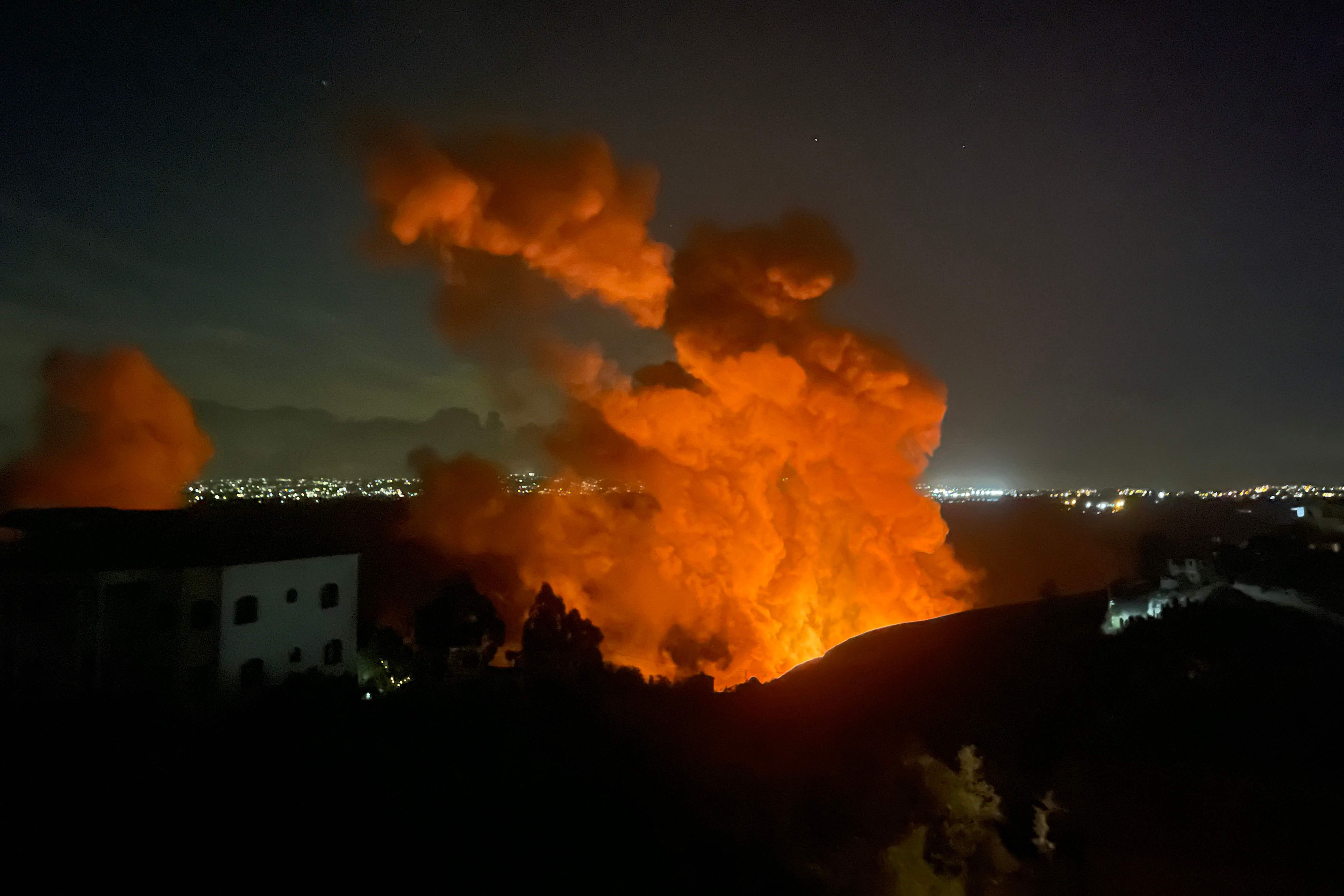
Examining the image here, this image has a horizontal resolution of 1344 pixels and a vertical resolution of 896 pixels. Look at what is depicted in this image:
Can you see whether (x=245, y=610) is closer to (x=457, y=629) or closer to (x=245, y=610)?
(x=245, y=610)

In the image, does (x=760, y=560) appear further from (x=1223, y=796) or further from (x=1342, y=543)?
(x=1342, y=543)

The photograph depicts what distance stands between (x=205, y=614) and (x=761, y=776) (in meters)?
15.4

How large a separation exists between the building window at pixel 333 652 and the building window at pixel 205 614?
3.67m

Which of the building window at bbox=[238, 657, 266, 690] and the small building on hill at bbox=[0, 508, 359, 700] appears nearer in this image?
the small building on hill at bbox=[0, 508, 359, 700]

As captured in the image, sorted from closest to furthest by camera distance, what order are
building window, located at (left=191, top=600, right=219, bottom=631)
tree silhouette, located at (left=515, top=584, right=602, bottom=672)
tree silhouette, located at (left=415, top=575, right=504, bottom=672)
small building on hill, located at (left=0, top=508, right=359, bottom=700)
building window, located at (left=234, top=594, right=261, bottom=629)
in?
small building on hill, located at (left=0, top=508, right=359, bottom=700) → building window, located at (left=191, top=600, right=219, bottom=631) → building window, located at (left=234, top=594, right=261, bottom=629) → tree silhouette, located at (left=515, top=584, right=602, bottom=672) → tree silhouette, located at (left=415, top=575, right=504, bottom=672)

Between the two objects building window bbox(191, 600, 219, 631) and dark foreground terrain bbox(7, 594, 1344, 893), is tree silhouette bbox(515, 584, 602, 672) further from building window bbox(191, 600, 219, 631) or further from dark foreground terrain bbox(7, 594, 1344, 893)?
building window bbox(191, 600, 219, 631)

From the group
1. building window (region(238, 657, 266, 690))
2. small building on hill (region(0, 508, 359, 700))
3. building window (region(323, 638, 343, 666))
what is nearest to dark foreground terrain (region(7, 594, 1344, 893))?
building window (region(238, 657, 266, 690))

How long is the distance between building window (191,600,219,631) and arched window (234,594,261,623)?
0.50 m

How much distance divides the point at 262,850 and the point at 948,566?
103ft

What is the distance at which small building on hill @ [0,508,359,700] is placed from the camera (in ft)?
68.6

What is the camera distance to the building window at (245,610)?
2242 cm

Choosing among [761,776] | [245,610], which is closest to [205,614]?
[245,610]

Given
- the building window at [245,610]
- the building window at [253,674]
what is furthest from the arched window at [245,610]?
the building window at [253,674]

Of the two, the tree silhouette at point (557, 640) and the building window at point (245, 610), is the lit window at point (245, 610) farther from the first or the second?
the tree silhouette at point (557, 640)
